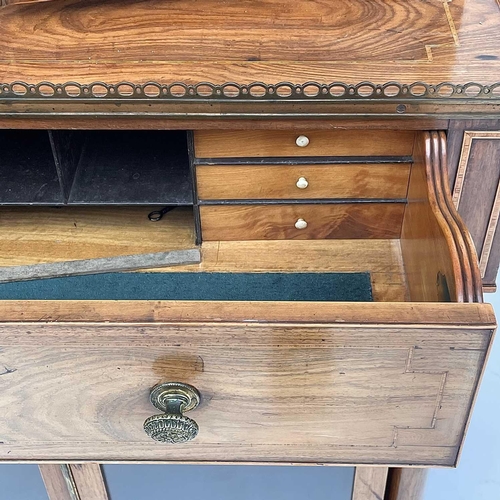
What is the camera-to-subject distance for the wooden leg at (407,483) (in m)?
0.87

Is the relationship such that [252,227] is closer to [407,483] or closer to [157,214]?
[157,214]

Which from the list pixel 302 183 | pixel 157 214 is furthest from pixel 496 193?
pixel 157 214

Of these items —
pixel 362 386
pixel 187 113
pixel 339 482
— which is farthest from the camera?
pixel 339 482

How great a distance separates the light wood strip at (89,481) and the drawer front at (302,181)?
0.38 m

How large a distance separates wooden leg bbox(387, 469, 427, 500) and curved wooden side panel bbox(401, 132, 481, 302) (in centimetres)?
22

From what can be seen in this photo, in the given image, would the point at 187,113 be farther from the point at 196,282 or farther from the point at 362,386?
the point at 362,386

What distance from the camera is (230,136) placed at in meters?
0.88

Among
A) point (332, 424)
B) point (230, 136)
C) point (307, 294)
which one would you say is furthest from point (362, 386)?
point (230, 136)

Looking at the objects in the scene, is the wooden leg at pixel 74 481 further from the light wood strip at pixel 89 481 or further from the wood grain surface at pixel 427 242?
the wood grain surface at pixel 427 242

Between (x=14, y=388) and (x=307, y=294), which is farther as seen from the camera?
(x=307, y=294)

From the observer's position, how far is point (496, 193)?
2.95ft

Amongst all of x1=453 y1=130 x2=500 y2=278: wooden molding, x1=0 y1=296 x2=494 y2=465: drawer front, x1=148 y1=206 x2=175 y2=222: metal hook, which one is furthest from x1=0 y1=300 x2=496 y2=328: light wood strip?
x1=148 y1=206 x2=175 y2=222: metal hook

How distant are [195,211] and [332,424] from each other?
1.17ft

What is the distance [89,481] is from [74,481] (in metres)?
0.02
